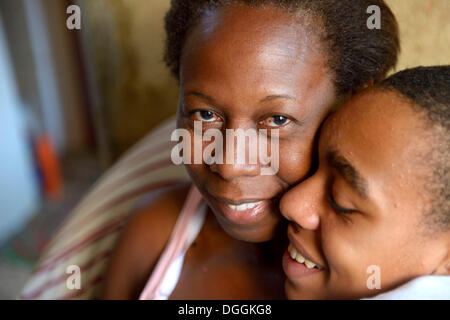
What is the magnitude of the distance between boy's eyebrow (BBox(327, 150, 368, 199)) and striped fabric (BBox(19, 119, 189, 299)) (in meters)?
0.59

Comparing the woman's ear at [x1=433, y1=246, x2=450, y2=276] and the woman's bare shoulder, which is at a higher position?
the woman's ear at [x1=433, y1=246, x2=450, y2=276]

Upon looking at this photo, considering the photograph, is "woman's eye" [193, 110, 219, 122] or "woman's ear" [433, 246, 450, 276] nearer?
"woman's ear" [433, 246, 450, 276]

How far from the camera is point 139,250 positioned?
1028 millimetres

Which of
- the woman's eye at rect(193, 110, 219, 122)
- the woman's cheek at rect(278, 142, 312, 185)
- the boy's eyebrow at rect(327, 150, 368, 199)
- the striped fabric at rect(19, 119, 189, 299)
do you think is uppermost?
the woman's eye at rect(193, 110, 219, 122)

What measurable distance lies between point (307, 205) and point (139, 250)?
477 mm

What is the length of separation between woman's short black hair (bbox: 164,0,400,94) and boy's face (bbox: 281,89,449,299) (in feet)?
0.33

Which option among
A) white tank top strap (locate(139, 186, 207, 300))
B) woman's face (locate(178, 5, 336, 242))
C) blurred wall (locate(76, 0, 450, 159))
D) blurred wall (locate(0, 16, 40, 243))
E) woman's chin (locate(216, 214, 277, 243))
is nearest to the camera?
woman's face (locate(178, 5, 336, 242))

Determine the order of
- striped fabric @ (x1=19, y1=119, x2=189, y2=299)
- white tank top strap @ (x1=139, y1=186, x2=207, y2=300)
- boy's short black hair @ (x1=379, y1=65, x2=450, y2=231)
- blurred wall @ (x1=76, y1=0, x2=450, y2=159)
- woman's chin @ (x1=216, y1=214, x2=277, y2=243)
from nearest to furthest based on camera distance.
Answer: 1. boy's short black hair @ (x1=379, y1=65, x2=450, y2=231)
2. woman's chin @ (x1=216, y1=214, x2=277, y2=243)
3. white tank top strap @ (x1=139, y1=186, x2=207, y2=300)
4. striped fabric @ (x1=19, y1=119, x2=189, y2=299)
5. blurred wall @ (x1=76, y1=0, x2=450, y2=159)

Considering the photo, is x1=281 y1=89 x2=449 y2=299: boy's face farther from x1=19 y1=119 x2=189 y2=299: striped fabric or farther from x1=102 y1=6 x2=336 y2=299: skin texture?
x1=19 y1=119 x2=189 y2=299: striped fabric

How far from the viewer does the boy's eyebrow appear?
0.61 metres

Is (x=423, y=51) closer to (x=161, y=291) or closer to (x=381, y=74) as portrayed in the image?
(x=381, y=74)

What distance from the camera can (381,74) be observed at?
822 millimetres

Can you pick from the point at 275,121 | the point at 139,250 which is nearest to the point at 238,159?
the point at 275,121

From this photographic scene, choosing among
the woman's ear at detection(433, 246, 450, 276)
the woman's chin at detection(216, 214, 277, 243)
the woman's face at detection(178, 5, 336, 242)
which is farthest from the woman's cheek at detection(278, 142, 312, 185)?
the woman's ear at detection(433, 246, 450, 276)
